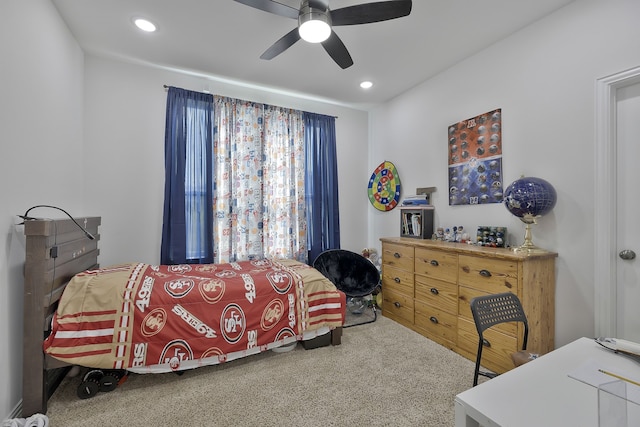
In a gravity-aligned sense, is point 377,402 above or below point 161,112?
below

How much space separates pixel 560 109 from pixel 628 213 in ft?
2.89

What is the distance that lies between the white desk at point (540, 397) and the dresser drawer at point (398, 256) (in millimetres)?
1922

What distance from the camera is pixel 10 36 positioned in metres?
1.63

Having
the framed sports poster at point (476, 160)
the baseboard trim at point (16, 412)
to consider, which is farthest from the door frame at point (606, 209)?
the baseboard trim at point (16, 412)

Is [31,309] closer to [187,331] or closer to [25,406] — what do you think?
[25,406]

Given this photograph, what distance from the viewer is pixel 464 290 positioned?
2.37m

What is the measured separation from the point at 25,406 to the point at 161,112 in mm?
2690

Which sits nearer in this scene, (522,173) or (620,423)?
(620,423)

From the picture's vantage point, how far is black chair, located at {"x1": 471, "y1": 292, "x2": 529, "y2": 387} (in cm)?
139

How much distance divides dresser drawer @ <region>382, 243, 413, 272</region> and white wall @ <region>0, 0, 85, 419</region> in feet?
10.1

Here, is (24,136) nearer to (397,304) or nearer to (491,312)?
(491,312)

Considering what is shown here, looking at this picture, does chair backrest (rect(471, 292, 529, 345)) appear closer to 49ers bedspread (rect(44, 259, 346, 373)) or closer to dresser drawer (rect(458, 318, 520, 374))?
dresser drawer (rect(458, 318, 520, 374))

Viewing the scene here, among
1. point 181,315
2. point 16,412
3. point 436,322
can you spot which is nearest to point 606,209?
point 436,322

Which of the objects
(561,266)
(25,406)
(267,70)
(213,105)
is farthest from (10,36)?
(561,266)
